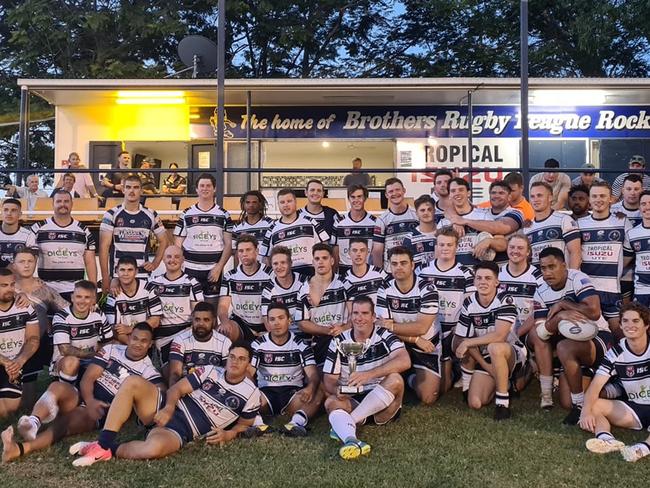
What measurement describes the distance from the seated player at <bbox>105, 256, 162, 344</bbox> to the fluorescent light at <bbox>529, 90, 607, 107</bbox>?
8.95 meters

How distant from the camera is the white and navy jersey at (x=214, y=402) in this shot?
16.4 feet

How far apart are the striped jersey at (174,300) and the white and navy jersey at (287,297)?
61cm

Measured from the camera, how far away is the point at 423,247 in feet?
21.7

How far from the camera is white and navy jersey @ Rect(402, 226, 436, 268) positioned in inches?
259

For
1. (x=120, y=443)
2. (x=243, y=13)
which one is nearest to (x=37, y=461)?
(x=120, y=443)

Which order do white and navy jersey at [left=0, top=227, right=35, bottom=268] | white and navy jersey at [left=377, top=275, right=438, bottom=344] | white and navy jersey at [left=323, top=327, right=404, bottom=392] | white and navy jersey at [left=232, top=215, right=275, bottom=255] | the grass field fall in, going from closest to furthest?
the grass field
white and navy jersey at [left=323, top=327, right=404, bottom=392]
white and navy jersey at [left=377, top=275, right=438, bottom=344]
white and navy jersey at [left=0, top=227, right=35, bottom=268]
white and navy jersey at [left=232, top=215, right=275, bottom=255]

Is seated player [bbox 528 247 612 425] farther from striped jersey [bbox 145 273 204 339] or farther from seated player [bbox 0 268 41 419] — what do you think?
seated player [bbox 0 268 41 419]

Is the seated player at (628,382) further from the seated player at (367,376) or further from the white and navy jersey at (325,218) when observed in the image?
the white and navy jersey at (325,218)

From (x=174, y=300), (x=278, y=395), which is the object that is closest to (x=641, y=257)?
(x=278, y=395)

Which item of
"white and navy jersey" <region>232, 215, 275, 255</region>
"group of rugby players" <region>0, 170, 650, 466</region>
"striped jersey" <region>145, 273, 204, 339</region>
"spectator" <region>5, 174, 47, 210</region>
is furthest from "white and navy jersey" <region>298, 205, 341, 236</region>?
"spectator" <region>5, 174, 47, 210</region>

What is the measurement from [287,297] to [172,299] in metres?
1.07

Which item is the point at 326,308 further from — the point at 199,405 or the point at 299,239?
the point at 199,405

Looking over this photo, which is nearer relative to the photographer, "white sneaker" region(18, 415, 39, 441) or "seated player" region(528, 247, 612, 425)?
"white sneaker" region(18, 415, 39, 441)

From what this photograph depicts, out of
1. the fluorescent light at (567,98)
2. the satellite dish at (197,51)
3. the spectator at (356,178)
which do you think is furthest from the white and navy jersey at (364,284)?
the satellite dish at (197,51)
